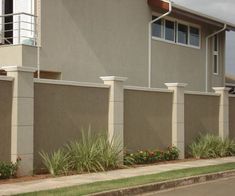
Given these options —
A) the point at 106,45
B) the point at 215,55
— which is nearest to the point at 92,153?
the point at 106,45

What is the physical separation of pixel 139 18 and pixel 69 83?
9.26 metres

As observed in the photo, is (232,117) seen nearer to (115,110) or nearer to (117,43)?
(117,43)

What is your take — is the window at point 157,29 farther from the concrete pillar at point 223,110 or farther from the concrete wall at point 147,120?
the concrete wall at point 147,120

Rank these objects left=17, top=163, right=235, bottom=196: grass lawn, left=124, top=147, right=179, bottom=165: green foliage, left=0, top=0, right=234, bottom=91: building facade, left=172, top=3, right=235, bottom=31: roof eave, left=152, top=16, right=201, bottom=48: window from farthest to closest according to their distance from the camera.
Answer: left=152, top=16, right=201, bottom=48: window → left=172, top=3, right=235, bottom=31: roof eave → left=0, top=0, right=234, bottom=91: building facade → left=124, top=147, right=179, bottom=165: green foliage → left=17, top=163, right=235, bottom=196: grass lawn

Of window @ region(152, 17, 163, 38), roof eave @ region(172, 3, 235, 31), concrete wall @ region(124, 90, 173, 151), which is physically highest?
roof eave @ region(172, 3, 235, 31)

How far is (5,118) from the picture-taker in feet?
43.7

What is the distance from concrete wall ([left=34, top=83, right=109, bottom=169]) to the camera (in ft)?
47.2

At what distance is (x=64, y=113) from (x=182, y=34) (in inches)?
523

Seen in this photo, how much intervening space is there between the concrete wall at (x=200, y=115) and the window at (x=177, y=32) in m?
4.48

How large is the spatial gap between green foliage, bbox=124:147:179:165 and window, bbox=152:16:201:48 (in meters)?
7.22

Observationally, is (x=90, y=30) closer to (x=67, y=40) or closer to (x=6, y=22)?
(x=67, y=40)

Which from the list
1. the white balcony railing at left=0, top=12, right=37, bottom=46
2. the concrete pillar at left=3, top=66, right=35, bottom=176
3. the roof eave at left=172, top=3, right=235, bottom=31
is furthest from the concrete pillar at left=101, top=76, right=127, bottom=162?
the roof eave at left=172, top=3, right=235, bottom=31

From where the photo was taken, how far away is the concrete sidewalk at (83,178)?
38.6ft

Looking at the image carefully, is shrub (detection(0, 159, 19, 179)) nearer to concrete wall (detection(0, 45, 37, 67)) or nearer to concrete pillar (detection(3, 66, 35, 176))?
concrete pillar (detection(3, 66, 35, 176))
